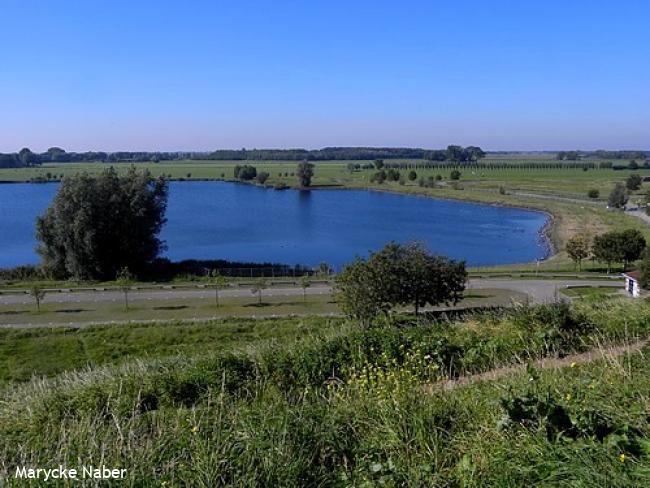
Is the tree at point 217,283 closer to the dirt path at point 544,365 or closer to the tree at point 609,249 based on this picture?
the dirt path at point 544,365

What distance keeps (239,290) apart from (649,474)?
34252 mm

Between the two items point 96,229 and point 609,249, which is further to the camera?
point 96,229

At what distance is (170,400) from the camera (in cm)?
681

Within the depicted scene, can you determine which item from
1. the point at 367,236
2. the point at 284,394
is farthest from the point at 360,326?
the point at 367,236

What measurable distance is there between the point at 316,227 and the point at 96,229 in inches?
1372

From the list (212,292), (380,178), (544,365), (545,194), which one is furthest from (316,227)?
(380,178)

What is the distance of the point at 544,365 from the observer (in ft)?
23.4

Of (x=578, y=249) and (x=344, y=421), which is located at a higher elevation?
(x=344, y=421)

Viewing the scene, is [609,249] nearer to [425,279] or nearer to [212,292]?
[425,279]

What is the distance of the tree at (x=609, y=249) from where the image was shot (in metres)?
42.8

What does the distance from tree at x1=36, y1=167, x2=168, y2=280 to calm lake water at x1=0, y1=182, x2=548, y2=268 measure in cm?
974

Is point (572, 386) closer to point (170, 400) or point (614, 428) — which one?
point (614, 428)

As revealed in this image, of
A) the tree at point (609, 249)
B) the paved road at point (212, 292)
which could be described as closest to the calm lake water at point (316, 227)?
the tree at point (609, 249)

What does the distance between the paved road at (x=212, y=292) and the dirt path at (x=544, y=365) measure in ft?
90.0
